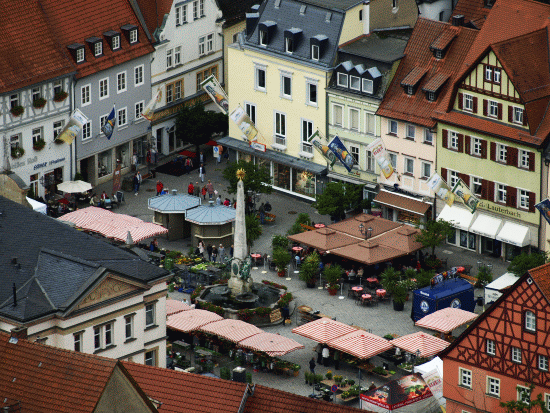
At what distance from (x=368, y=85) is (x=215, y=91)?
45.5 feet

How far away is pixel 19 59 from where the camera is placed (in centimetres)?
12925

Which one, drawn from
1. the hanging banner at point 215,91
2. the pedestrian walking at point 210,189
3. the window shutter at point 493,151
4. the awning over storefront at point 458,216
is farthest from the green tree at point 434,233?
the hanging banner at point 215,91

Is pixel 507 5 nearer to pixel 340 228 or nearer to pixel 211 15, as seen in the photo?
pixel 340 228

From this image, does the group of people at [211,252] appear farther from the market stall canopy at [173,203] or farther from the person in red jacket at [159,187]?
the person in red jacket at [159,187]

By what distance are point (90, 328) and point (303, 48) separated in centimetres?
4378

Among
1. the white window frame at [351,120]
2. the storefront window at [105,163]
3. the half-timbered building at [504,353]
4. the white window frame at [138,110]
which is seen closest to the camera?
the half-timbered building at [504,353]

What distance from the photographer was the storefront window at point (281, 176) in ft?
446

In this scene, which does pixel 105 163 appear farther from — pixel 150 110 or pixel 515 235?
pixel 515 235

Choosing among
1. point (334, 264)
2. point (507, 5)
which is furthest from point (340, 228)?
point (507, 5)

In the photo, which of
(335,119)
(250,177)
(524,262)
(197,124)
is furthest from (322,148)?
(524,262)

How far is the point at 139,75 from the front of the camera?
460 ft

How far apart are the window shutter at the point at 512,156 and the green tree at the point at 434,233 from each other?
250 inches

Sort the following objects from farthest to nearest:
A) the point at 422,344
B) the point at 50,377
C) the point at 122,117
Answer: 1. the point at 122,117
2. the point at 422,344
3. the point at 50,377

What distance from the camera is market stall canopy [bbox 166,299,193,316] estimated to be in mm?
109188
